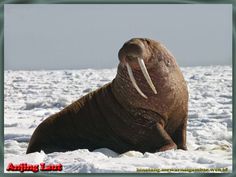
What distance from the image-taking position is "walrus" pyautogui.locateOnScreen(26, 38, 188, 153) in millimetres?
8789

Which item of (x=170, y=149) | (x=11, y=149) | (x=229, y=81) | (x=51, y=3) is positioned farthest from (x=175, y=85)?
(x=229, y=81)

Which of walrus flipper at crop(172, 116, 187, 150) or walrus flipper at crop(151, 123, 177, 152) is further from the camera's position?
walrus flipper at crop(172, 116, 187, 150)

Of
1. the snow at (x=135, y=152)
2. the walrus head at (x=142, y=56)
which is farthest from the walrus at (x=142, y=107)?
the snow at (x=135, y=152)

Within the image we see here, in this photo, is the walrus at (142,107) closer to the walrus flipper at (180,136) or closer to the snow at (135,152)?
the walrus flipper at (180,136)

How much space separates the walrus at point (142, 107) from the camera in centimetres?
879

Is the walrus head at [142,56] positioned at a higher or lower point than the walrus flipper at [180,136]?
higher

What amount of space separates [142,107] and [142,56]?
0.89m

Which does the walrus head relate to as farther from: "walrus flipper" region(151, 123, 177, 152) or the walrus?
"walrus flipper" region(151, 123, 177, 152)

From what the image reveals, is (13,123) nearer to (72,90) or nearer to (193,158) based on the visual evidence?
(193,158)

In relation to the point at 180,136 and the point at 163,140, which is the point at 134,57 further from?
the point at 180,136

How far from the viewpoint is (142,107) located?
904 cm

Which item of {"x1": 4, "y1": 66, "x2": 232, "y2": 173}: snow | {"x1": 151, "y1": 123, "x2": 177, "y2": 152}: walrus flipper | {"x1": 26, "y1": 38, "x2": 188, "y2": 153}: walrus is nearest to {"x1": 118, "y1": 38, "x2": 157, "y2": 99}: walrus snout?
{"x1": 26, "y1": 38, "x2": 188, "y2": 153}: walrus

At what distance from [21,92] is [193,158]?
43.9ft

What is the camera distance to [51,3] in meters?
8.12
